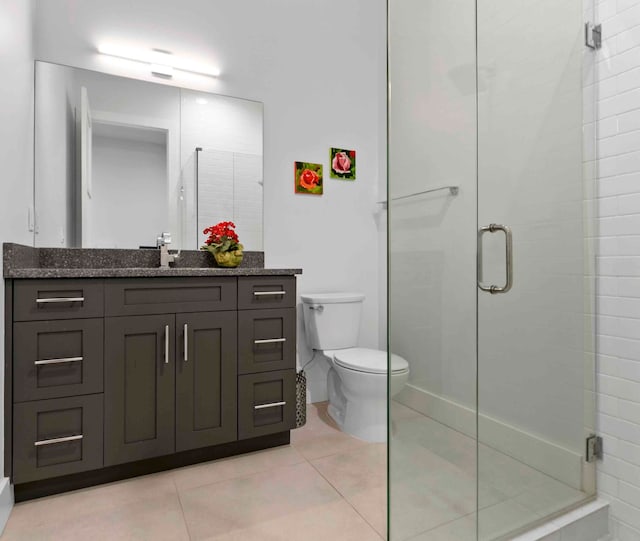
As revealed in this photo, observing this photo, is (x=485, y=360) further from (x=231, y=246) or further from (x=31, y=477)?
(x=31, y=477)

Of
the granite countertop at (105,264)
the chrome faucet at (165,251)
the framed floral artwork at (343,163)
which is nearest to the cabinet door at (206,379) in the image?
the granite countertop at (105,264)

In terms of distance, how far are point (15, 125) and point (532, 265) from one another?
2023 mm

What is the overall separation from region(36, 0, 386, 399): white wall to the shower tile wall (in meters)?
1.58

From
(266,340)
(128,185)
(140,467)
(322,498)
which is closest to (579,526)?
(322,498)

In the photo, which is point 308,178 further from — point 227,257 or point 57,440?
point 57,440

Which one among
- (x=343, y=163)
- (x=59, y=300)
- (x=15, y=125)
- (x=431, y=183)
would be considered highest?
(x=343, y=163)

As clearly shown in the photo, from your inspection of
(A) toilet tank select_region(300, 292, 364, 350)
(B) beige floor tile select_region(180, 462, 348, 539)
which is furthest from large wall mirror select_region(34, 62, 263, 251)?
(B) beige floor tile select_region(180, 462, 348, 539)

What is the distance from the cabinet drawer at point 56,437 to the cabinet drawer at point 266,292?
731 millimetres

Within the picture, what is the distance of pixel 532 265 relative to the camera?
130 centimetres

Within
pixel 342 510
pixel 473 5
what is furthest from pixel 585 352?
pixel 473 5

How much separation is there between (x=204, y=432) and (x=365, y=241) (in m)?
1.68

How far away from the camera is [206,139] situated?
2.38 m

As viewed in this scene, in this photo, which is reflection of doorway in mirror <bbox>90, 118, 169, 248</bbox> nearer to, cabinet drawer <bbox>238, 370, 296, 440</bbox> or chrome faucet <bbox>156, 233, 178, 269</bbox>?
chrome faucet <bbox>156, 233, 178, 269</bbox>

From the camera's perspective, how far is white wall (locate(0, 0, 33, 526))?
146 cm
